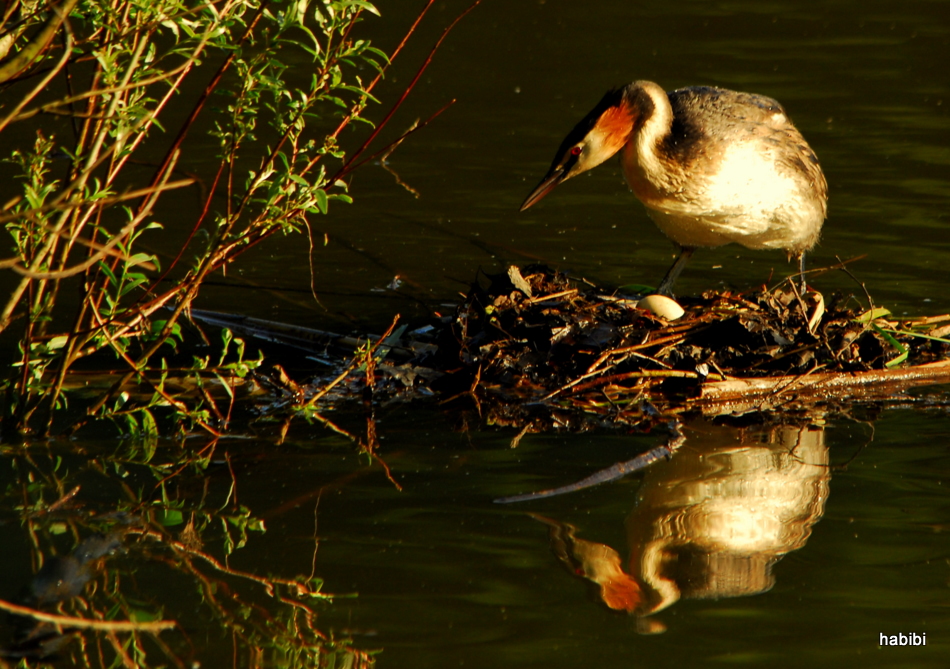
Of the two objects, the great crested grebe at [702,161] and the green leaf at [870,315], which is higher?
the great crested grebe at [702,161]

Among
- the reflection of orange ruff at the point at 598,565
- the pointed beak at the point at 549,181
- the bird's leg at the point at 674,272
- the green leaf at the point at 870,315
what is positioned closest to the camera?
the reflection of orange ruff at the point at 598,565

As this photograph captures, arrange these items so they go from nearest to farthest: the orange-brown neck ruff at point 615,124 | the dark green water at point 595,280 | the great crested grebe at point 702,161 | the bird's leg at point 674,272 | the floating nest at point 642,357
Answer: the dark green water at point 595,280 < the floating nest at point 642,357 < the great crested grebe at point 702,161 < the orange-brown neck ruff at point 615,124 < the bird's leg at point 674,272

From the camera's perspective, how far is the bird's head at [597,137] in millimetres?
5719

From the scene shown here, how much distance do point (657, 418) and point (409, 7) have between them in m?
8.50

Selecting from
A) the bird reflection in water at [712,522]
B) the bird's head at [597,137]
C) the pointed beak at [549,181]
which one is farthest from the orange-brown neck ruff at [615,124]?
the bird reflection in water at [712,522]

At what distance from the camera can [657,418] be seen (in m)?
4.93

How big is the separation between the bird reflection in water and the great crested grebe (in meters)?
1.32

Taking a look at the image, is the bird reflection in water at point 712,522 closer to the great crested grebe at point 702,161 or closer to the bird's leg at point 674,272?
the great crested grebe at point 702,161

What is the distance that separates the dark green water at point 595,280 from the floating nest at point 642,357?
248mm

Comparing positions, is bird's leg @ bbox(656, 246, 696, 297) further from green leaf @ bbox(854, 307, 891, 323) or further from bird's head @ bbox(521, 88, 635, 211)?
green leaf @ bbox(854, 307, 891, 323)

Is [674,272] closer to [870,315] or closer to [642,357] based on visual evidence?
[870,315]

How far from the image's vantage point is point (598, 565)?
3.69m

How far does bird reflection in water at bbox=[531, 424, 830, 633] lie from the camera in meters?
3.58

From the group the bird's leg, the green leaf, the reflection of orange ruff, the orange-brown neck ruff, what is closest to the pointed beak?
the orange-brown neck ruff
